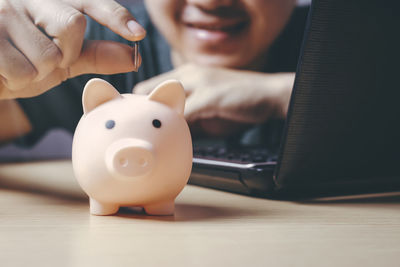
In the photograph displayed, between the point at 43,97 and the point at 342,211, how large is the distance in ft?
3.30

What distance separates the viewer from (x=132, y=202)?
16.1 inches

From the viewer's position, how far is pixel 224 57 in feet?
3.63

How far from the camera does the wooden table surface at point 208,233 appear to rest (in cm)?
27

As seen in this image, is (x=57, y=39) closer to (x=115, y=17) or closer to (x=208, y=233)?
(x=115, y=17)

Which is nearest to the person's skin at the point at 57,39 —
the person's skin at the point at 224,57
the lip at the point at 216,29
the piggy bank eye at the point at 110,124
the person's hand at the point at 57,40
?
the person's hand at the point at 57,40

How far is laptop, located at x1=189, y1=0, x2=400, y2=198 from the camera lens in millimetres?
430

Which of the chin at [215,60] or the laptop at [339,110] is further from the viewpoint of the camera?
the chin at [215,60]

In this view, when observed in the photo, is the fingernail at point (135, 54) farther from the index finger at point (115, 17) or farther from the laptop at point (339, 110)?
the laptop at point (339, 110)

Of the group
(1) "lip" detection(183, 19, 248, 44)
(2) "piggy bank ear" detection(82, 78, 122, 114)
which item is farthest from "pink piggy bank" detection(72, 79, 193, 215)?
(1) "lip" detection(183, 19, 248, 44)

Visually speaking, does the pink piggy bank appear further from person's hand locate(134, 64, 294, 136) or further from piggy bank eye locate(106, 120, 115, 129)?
person's hand locate(134, 64, 294, 136)

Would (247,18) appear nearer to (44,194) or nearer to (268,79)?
(268,79)

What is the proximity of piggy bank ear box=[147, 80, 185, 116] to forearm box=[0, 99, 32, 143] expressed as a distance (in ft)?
2.68

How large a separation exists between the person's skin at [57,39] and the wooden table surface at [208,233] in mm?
151

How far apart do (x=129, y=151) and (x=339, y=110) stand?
0.23 metres
